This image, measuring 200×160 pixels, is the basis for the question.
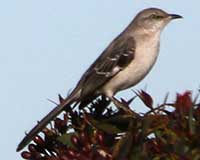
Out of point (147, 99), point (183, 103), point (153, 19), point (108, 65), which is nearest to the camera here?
point (183, 103)

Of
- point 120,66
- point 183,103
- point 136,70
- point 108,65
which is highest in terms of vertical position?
point 183,103

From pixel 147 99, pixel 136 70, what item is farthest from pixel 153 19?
pixel 147 99

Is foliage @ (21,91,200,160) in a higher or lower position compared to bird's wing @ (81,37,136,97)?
higher

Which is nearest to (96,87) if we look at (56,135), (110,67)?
(110,67)

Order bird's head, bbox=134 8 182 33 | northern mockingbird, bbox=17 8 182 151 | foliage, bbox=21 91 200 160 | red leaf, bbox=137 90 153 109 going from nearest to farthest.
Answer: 1. foliage, bbox=21 91 200 160
2. red leaf, bbox=137 90 153 109
3. northern mockingbird, bbox=17 8 182 151
4. bird's head, bbox=134 8 182 33

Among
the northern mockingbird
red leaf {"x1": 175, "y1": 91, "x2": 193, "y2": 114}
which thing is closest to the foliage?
red leaf {"x1": 175, "y1": 91, "x2": 193, "y2": 114}

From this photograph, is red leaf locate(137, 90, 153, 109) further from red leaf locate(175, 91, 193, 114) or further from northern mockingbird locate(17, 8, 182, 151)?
northern mockingbird locate(17, 8, 182, 151)

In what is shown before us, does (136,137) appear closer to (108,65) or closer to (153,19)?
(108,65)

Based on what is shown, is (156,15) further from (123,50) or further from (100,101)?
(100,101)
